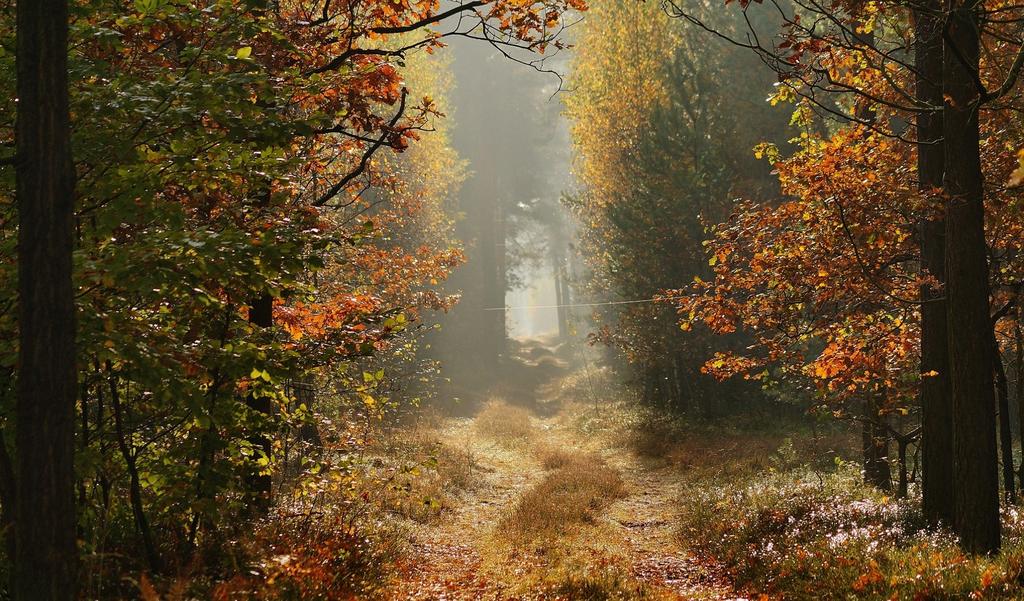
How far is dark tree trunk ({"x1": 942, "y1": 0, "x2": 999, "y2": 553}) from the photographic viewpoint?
6.39 m

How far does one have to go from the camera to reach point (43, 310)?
3.67m

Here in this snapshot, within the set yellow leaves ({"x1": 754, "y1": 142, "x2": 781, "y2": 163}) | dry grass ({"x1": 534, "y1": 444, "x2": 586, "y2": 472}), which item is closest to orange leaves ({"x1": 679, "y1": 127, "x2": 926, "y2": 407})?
yellow leaves ({"x1": 754, "y1": 142, "x2": 781, "y2": 163})

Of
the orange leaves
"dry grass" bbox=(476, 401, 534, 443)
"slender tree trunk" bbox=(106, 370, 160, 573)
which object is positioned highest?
the orange leaves

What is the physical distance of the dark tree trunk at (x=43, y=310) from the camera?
12.1 feet

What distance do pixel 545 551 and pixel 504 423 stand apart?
48.9ft

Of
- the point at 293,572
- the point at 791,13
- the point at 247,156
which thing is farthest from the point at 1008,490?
the point at 791,13

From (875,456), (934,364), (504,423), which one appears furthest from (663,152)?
(934,364)

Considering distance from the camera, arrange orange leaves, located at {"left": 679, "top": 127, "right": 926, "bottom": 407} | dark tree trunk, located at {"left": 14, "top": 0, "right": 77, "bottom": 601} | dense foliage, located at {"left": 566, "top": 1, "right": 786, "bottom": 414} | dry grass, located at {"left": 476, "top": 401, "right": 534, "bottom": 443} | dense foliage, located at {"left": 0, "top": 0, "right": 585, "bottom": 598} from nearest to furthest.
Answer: dark tree trunk, located at {"left": 14, "top": 0, "right": 77, "bottom": 601} < dense foliage, located at {"left": 0, "top": 0, "right": 585, "bottom": 598} < orange leaves, located at {"left": 679, "top": 127, "right": 926, "bottom": 407} < dense foliage, located at {"left": 566, "top": 1, "right": 786, "bottom": 414} < dry grass, located at {"left": 476, "top": 401, "right": 534, "bottom": 443}

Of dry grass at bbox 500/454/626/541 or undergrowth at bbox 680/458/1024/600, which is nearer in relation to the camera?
undergrowth at bbox 680/458/1024/600

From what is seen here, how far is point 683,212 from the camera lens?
64.1ft

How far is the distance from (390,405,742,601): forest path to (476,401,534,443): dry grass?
575 cm

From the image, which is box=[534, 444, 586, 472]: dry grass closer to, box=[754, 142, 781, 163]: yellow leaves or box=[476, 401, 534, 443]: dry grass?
box=[476, 401, 534, 443]: dry grass

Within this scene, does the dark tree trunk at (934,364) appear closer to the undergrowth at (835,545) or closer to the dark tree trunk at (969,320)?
the undergrowth at (835,545)

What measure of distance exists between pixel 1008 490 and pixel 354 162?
12975mm
